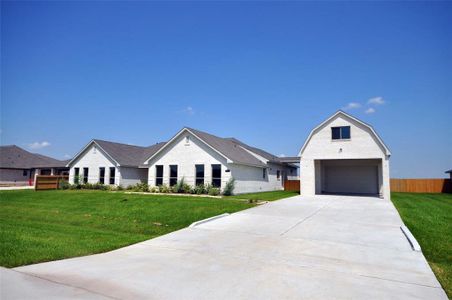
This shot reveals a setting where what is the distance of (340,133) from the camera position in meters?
24.5

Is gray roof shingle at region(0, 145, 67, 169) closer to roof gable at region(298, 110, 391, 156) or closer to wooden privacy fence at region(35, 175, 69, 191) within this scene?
wooden privacy fence at region(35, 175, 69, 191)

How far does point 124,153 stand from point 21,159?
83.9 feet

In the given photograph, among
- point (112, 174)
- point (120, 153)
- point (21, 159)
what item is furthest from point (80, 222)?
point (21, 159)

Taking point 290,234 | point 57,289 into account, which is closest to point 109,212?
point 290,234

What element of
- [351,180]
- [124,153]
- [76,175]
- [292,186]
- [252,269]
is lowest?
[252,269]

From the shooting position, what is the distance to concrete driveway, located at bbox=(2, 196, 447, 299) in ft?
16.4

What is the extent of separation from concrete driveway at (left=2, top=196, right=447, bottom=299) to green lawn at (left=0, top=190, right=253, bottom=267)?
3.40ft

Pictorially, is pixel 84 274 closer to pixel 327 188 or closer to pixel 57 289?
pixel 57 289

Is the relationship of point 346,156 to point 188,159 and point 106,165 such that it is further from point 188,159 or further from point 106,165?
point 106,165

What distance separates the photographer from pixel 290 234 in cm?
972

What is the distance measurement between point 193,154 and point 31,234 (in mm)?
16852

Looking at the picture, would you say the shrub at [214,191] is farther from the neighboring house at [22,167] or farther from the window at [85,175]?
the neighboring house at [22,167]

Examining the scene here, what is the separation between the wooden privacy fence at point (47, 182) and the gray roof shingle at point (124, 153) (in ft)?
17.6

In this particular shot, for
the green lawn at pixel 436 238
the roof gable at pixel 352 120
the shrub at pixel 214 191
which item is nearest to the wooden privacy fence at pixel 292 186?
the roof gable at pixel 352 120
